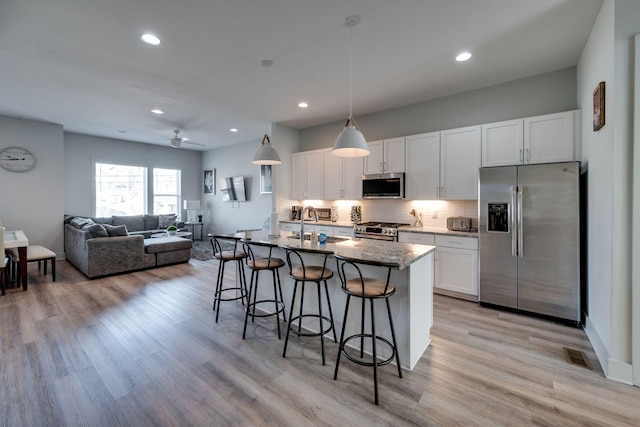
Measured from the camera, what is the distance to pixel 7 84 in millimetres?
3963

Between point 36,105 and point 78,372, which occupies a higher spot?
point 36,105

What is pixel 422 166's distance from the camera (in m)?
4.30

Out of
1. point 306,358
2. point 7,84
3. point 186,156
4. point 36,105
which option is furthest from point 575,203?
point 186,156

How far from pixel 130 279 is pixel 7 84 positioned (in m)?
3.24

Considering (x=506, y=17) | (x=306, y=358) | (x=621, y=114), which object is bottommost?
(x=306, y=358)

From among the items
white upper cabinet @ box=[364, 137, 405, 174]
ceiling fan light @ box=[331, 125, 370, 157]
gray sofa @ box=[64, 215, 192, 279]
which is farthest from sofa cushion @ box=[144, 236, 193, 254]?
ceiling fan light @ box=[331, 125, 370, 157]

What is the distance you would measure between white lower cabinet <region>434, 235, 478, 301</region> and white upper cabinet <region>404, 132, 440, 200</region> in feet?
2.46

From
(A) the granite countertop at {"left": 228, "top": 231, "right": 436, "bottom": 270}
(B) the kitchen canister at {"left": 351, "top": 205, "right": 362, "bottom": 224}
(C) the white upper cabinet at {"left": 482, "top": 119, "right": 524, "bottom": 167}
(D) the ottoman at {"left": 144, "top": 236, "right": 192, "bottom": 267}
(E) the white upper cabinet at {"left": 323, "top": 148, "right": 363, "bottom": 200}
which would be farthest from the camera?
(D) the ottoman at {"left": 144, "top": 236, "right": 192, "bottom": 267}

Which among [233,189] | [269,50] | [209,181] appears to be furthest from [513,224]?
[209,181]

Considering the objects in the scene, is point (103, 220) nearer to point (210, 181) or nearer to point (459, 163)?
point (210, 181)

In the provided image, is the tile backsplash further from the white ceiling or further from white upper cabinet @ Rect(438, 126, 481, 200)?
the white ceiling

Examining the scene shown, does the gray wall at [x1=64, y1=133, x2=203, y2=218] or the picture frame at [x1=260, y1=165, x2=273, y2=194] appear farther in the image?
the picture frame at [x1=260, y1=165, x2=273, y2=194]

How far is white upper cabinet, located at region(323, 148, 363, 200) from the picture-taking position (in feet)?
16.5

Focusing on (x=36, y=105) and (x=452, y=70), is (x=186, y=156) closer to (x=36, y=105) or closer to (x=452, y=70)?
(x=36, y=105)
